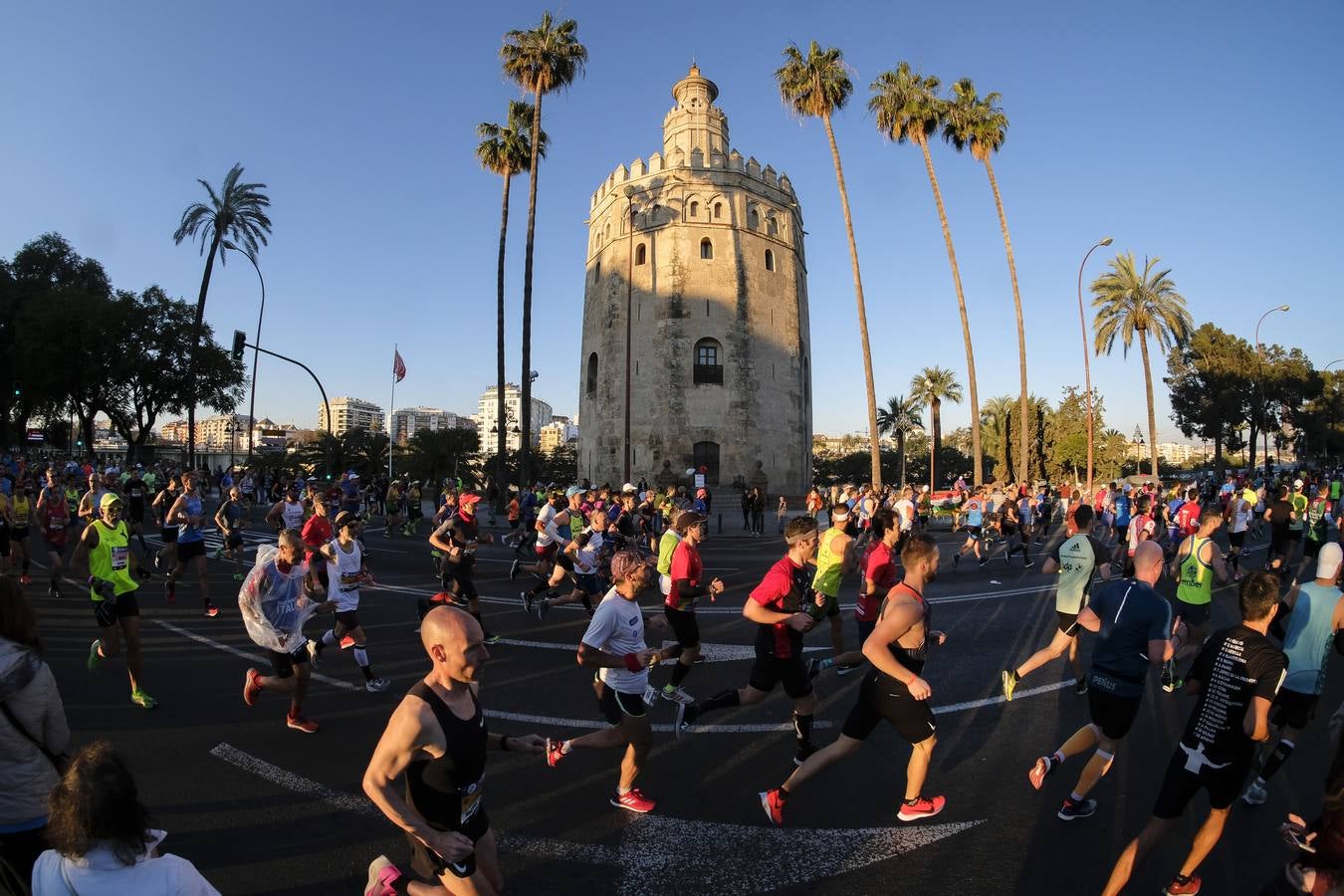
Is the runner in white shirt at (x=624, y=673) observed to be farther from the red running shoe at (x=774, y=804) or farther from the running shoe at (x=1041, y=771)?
the running shoe at (x=1041, y=771)

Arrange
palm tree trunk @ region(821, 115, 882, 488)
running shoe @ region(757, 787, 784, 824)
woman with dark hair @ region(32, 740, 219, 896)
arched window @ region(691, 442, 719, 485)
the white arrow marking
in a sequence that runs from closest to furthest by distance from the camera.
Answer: woman with dark hair @ region(32, 740, 219, 896) < the white arrow marking < running shoe @ region(757, 787, 784, 824) < palm tree trunk @ region(821, 115, 882, 488) < arched window @ region(691, 442, 719, 485)

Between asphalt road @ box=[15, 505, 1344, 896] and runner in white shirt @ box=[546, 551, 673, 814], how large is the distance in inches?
12.8

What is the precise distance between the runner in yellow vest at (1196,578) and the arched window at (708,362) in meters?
34.3

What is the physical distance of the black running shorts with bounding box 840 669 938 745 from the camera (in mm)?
4297

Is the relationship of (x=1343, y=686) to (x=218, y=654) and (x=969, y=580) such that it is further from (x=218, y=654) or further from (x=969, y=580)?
(x=218, y=654)

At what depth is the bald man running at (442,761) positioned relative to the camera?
8.77 ft

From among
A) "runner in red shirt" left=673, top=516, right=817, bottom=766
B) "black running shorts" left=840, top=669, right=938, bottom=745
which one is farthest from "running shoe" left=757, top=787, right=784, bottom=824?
"runner in red shirt" left=673, top=516, right=817, bottom=766

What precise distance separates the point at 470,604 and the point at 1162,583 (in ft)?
41.1

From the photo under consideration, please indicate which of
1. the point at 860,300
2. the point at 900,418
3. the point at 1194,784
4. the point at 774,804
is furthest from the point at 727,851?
the point at 900,418

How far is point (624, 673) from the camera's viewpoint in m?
4.61

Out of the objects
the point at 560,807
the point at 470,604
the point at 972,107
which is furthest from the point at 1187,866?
the point at 972,107

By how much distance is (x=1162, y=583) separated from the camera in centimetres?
1347

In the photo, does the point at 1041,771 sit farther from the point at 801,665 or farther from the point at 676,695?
the point at 676,695

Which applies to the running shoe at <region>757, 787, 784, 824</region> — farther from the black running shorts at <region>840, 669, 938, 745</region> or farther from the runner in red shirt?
the runner in red shirt
